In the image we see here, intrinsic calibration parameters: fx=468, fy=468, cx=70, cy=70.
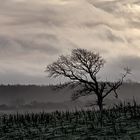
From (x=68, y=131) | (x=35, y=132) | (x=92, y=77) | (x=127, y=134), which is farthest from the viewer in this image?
(x=92, y=77)

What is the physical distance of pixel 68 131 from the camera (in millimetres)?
26328

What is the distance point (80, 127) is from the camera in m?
27.8

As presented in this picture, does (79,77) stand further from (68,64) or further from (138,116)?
(138,116)

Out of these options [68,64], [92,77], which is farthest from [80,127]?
[68,64]

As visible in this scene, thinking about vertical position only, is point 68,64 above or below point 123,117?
above

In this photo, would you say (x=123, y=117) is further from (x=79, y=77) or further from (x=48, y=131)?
(x=79, y=77)

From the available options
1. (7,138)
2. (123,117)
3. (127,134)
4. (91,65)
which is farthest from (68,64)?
(127,134)

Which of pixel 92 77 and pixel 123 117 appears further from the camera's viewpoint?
pixel 92 77

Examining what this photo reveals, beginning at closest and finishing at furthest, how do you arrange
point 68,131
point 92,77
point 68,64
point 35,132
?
point 68,131 < point 35,132 < point 92,77 < point 68,64

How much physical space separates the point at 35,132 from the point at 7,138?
1960 mm

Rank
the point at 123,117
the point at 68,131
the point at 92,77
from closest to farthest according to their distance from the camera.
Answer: the point at 68,131 < the point at 123,117 < the point at 92,77

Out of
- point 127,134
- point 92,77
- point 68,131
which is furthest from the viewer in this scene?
point 92,77

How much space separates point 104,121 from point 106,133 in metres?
5.77

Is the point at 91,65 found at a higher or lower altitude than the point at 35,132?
higher
